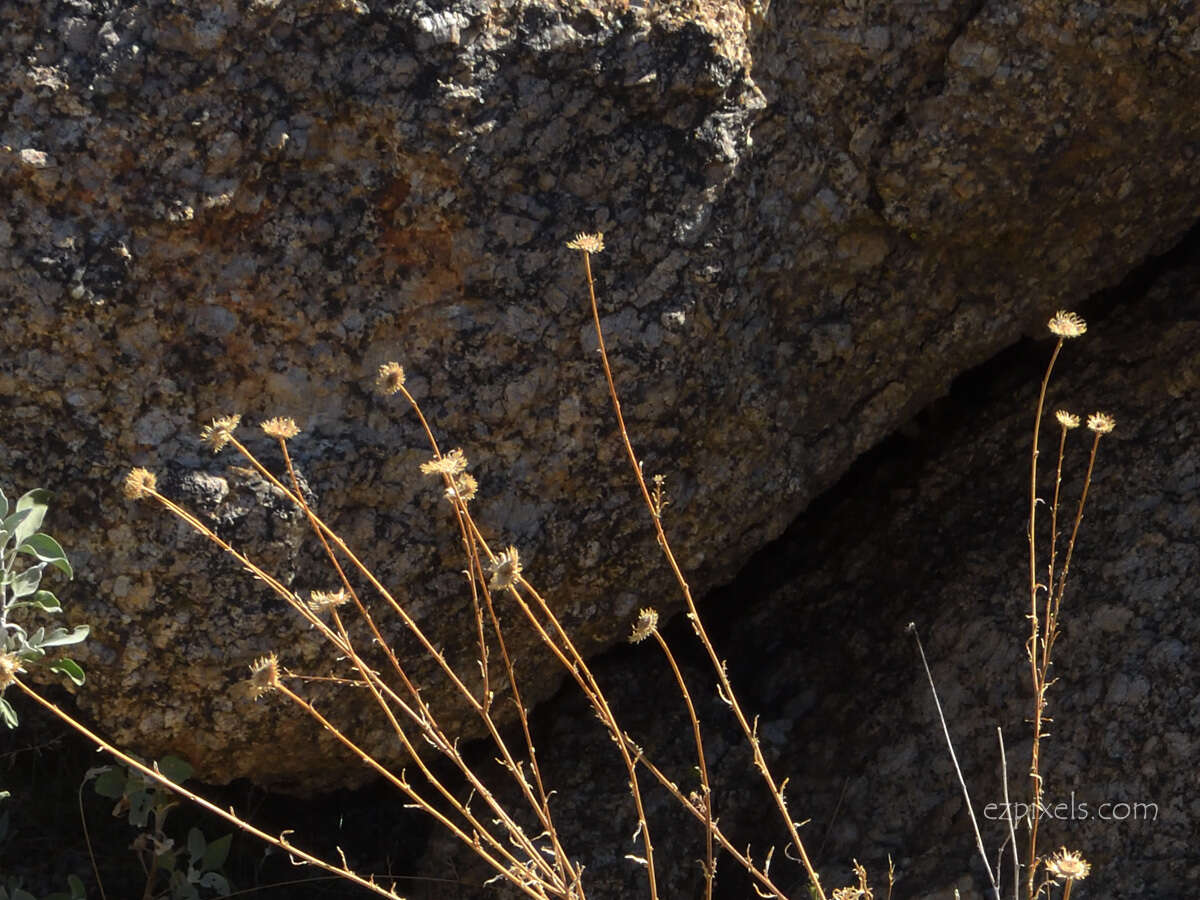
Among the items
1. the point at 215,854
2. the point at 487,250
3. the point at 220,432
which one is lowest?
the point at 215,854

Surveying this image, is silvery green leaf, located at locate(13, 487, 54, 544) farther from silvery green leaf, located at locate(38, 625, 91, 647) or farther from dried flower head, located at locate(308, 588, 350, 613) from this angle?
Result: dried flower head, located at locate(308, 588, 350, 613)

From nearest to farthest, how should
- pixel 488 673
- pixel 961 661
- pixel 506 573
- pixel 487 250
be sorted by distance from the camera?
1. pixel 506 573
2. pixel 487 250
3. pixel 488 673
4. pixel 961 661

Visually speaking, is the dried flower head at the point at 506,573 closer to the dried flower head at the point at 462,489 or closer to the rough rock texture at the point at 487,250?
the dried flower head at the point at 462,489

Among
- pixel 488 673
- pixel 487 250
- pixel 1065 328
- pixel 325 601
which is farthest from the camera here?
pixel 488 673

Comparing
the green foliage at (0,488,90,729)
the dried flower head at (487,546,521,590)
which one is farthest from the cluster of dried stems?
the green foliage at (0,488,90,729)

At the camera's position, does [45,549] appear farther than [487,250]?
No

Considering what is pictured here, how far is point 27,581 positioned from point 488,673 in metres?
0.83

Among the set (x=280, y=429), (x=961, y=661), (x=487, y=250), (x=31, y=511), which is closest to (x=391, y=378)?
(x=280, y=429)

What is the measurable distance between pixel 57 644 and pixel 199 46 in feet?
3.29

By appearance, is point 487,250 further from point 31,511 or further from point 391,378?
point 31,511

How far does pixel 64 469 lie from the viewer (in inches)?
81.5

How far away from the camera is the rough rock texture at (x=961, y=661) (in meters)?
2.26

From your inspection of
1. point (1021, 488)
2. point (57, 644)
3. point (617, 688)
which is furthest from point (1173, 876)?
point (57, 644)

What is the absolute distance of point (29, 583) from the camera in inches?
81.3
